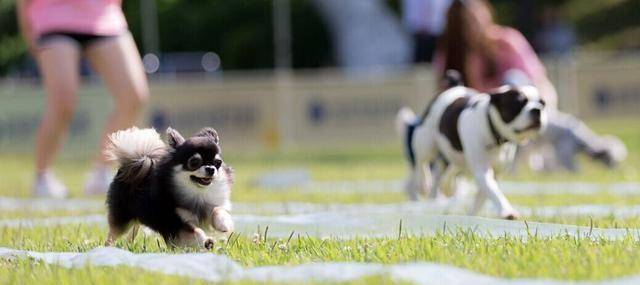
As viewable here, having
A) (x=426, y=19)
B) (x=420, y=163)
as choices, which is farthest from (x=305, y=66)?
(x=420, y=163)

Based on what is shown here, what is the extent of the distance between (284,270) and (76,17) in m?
5.45

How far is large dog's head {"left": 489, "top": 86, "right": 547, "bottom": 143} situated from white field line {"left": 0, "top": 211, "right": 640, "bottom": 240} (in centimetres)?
75

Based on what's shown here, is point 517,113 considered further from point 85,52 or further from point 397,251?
point 85,52

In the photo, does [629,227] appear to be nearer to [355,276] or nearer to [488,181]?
[488,181]

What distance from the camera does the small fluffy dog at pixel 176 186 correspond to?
16.1ft

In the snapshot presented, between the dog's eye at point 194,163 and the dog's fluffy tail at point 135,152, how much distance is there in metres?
0.24

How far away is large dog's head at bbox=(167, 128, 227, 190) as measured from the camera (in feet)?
16.1

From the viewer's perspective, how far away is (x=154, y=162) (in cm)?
515

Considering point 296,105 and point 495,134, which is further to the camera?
point 296,105

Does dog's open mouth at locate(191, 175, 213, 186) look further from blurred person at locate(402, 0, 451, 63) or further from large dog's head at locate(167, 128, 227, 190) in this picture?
blurred person at locate(402, 0, 451, 63)

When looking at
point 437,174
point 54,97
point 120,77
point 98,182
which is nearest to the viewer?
point 437,174

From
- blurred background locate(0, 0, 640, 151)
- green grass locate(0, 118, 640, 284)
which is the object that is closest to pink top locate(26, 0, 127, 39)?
green grass locate(0, 118, 640, 284)

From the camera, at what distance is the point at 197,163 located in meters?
4.92

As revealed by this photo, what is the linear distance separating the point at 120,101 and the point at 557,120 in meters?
5.92
